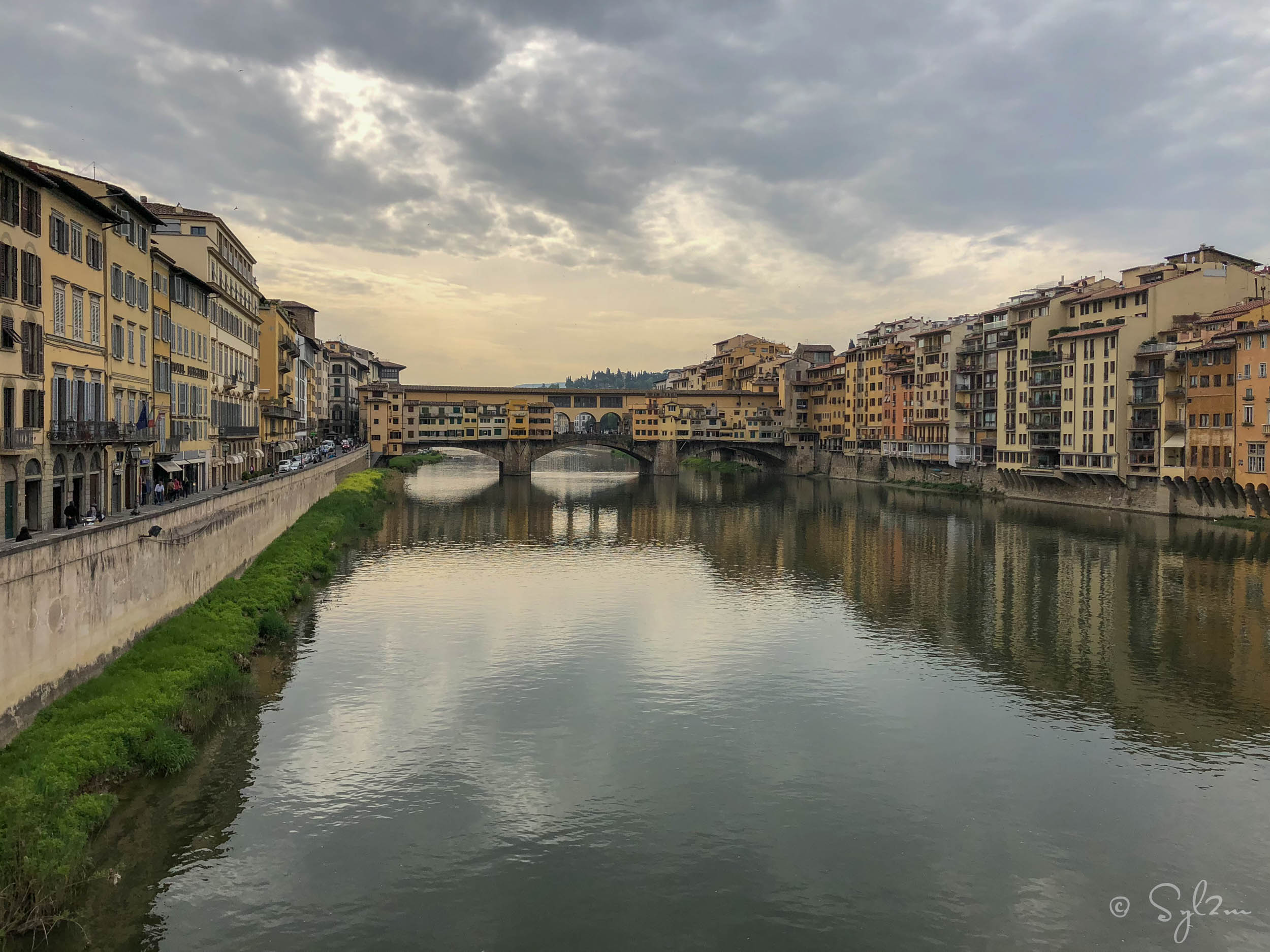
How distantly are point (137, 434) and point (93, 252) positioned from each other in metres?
8.58

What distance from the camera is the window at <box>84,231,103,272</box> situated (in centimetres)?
3231

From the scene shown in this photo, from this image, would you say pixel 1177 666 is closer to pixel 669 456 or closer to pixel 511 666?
pixel 511 666

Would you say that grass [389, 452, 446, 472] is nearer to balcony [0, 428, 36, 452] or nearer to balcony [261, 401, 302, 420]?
balcony [261, 401, 302, 420]

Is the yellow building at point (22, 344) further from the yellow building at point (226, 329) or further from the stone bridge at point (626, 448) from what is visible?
the stone bridge at point (626, 448)

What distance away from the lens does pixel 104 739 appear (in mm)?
19453

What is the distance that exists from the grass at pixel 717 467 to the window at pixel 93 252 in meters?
110

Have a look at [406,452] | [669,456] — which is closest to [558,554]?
[669,456]

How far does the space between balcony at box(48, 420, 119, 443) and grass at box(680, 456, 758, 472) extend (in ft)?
357

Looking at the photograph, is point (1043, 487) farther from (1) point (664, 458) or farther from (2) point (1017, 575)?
(1) point (664, 458)

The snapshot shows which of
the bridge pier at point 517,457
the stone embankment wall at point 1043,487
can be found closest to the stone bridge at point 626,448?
the bridge pier at point 517,457

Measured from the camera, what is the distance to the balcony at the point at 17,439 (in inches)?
1054

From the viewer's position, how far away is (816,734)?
2527 centimetres

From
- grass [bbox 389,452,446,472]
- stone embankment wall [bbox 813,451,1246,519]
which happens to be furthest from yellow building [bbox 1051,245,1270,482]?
grass [bbox 389,452,446,472]

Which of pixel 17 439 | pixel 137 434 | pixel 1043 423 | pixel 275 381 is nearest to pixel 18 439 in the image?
pixel 17 439
